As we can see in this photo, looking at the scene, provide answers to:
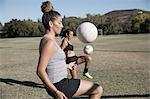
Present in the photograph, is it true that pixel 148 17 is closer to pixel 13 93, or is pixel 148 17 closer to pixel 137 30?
pixel 137 30

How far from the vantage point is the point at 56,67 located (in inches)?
172

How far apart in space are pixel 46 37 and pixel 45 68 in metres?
0.37

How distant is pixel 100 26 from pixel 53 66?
135 ft

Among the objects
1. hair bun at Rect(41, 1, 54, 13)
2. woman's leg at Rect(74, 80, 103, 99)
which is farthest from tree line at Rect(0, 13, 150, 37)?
woman's leg at Rect(74, 80, 103, 99)

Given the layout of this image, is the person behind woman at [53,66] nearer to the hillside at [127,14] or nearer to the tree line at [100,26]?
the tree line at [100,26]

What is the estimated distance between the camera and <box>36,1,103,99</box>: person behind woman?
4148 millimetres

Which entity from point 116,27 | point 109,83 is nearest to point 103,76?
point 109,83

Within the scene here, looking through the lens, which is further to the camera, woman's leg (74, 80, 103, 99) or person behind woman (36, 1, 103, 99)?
woman's leg (74, 80, 103, 99)

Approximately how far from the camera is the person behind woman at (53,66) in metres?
4.15

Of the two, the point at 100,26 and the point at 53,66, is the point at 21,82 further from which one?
the point at 100,26

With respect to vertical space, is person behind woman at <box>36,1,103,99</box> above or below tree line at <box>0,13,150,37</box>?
above

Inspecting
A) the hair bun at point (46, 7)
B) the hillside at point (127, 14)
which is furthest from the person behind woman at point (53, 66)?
the hillside at point (127, 14)

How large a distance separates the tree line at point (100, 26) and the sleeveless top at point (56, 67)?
35574mm

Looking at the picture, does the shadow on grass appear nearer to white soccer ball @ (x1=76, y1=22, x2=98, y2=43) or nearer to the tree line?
white soccer ball @ (x1=76, y1=22, x2=98, y2=43)
